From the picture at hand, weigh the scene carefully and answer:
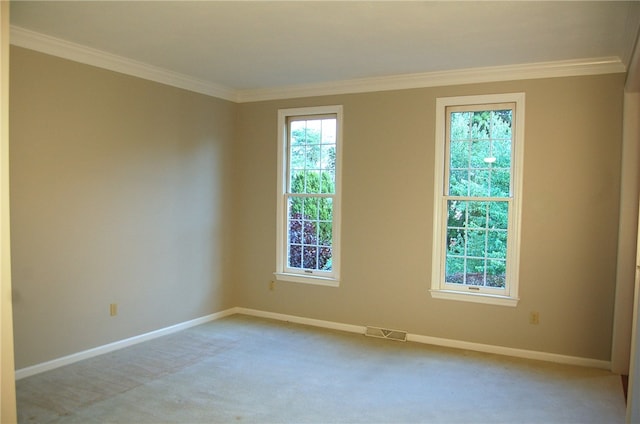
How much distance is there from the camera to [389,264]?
16.1 feet

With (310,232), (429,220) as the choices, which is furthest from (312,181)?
(429,220)

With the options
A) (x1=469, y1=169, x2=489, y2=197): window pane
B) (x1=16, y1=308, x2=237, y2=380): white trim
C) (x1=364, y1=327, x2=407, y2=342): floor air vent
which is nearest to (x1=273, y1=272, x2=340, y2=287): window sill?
(x1=364, y1=327, x2=407, y2=342): floor air vent

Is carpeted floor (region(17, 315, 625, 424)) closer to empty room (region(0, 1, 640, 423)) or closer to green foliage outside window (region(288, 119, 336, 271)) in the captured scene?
empty room (region(0, 1, 640, 423))

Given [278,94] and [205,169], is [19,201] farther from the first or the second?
[278,94]

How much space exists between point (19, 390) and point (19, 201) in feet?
4.51

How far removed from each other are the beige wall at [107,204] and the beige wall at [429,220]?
0.54 meters

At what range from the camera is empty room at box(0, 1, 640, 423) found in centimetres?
328

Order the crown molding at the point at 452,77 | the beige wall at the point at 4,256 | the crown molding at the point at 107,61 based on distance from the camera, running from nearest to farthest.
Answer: the beige wall at the point at 4,256, the crown molding at the point at 107,61, the crown molding at the point at 452,77

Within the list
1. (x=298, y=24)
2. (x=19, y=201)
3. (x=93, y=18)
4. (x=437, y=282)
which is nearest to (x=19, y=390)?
(x=19, y=201)

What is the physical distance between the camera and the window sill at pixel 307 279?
5.23 m

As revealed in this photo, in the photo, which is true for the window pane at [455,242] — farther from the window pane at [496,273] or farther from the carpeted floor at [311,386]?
the carpeted floor at [311,386]

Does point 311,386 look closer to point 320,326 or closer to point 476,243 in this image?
point 320,326

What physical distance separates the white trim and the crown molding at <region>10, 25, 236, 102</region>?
8.08ft

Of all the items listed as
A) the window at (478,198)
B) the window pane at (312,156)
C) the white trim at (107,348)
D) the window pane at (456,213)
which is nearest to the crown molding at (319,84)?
the window at (478,198)
